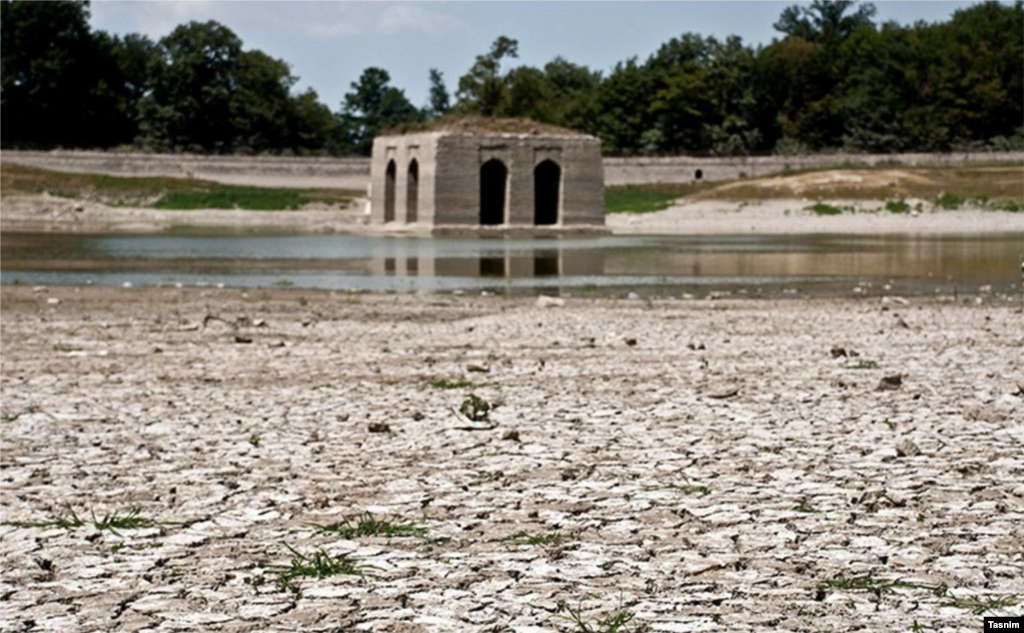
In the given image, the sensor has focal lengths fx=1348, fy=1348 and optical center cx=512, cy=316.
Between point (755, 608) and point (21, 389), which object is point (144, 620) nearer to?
point (755, 608)

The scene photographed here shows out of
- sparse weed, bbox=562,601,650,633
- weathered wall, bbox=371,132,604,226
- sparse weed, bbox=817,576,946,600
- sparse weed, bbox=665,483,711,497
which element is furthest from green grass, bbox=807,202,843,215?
sparse weed, bbox=562,601,650,633

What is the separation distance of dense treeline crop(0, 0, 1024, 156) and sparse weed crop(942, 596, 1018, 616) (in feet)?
305

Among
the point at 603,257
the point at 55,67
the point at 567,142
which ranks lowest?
the point at 603,257

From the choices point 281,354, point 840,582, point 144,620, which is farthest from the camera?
point 281,354

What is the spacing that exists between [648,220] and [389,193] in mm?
13615

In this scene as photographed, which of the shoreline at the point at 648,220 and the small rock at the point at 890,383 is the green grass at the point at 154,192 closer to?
the shoreline at the point at 648,220

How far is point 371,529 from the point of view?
6.37 meters

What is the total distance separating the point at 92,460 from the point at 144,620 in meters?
3.30

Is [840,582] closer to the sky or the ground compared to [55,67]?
closer to the ground

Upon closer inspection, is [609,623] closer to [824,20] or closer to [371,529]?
[371,529]

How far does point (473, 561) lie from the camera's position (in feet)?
19.0

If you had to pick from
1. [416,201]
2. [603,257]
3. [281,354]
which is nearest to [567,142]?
[416,201]

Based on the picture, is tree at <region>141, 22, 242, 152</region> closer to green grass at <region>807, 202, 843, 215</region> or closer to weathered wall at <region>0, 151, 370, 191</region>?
weathered wall at <region>0, 151, 370, 191</region>

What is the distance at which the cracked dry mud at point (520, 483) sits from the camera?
17.1 feet
